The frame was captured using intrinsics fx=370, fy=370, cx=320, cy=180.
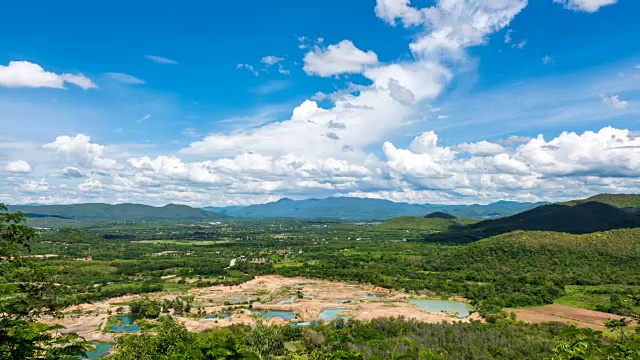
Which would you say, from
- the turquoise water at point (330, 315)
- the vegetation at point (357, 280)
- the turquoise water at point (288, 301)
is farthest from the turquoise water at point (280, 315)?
the vegetation at point (357, 280)

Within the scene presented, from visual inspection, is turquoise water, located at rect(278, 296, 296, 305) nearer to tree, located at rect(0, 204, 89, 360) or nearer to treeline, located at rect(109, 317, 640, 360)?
treeline, located at rect(109, 317, 640, 360)

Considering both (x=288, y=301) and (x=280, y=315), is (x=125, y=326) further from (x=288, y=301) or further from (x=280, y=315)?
(x=288, y=301)

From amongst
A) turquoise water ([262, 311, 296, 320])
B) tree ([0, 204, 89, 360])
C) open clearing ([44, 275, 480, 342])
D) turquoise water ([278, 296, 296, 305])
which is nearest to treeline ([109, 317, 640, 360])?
open clearing ([44, 275, 480, 342])

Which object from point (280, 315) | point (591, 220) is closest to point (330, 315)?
point (280, 315)

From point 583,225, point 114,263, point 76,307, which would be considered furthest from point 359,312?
point 583,225

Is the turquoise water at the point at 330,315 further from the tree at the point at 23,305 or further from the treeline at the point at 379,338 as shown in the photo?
the tree at the point at 23,305

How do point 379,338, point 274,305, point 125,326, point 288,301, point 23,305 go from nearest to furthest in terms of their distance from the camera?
point 23,305, point 379,338, point 125,326, point 274,305, point 288,301
